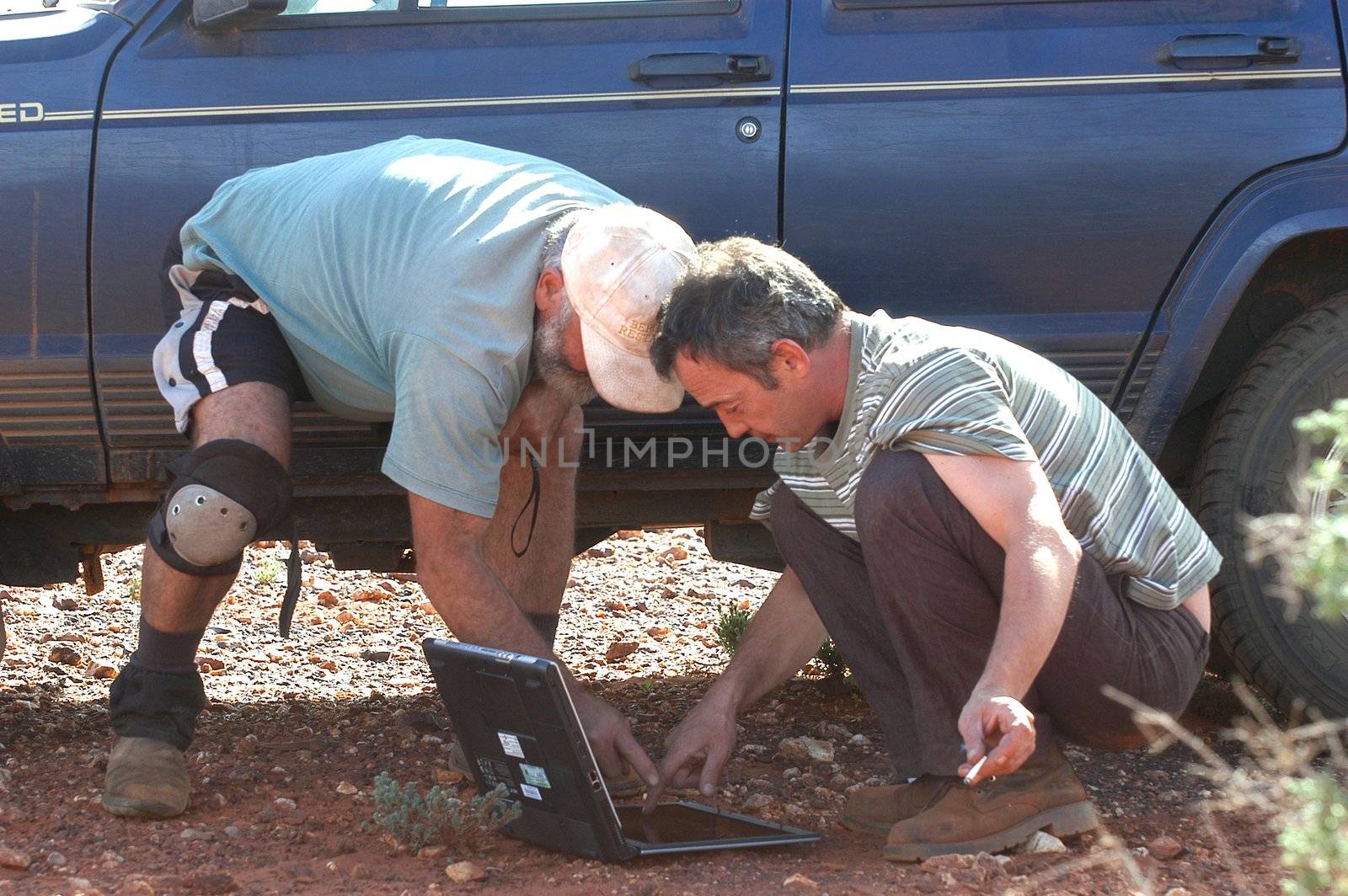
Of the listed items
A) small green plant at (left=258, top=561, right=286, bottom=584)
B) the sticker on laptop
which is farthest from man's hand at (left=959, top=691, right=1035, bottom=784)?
small green plant at (left=258, top=561, right=286, bottom=584)

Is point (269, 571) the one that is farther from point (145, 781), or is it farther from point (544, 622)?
point (145, 781)

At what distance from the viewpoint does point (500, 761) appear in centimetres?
238

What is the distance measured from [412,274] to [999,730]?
4.02ft

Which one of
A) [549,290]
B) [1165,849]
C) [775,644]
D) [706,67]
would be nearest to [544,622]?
[775,644]

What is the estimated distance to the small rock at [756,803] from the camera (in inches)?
104

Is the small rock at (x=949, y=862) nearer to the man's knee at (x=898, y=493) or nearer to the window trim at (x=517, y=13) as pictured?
the man's knee at (x=898, y=493)

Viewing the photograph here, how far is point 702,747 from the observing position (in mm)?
2453

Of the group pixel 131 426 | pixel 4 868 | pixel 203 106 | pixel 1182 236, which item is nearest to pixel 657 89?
pixel 203 106

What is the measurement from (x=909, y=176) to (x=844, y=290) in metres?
0.26

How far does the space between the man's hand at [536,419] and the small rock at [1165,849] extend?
128 cm

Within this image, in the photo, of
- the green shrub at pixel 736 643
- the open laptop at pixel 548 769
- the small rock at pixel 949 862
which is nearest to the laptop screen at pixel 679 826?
the open laptop at pixel 548 769

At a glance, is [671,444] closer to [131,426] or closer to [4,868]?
[131,426]

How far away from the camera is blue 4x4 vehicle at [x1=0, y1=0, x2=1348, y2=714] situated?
9.20 feet

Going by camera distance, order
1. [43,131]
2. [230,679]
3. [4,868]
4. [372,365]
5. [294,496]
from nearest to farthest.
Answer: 1. [4,868]
2. [372,365]
3. [43,131]
4. [294,496]
5. [230,679]
